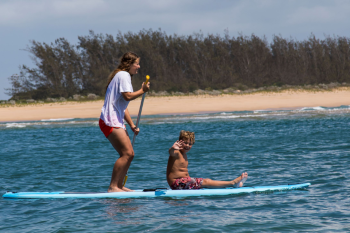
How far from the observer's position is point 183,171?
18.1ft

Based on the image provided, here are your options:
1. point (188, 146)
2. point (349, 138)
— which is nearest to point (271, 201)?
point (188, 146)

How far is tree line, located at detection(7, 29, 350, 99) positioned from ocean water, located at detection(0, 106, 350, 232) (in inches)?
723

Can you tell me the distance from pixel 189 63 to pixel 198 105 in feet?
39.8

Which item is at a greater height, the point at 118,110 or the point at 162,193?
the point at 118,110

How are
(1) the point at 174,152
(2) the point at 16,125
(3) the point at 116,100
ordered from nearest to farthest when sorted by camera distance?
(3) the point at 116,100 < (1) the point at 174,152 < (2) the point at 16,125

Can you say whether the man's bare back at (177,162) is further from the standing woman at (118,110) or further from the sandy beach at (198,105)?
the sandy beach at (198,105)

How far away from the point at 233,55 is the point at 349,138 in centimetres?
2676

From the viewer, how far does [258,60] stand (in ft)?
118

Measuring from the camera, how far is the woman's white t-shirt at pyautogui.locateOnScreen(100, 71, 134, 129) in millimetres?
4902

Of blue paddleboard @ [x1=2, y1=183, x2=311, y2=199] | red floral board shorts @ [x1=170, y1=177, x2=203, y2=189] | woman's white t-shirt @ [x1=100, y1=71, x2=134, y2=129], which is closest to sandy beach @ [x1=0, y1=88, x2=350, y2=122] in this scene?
blue paddleboard @ [x1=2, y1=183, x2=311, y2=199]

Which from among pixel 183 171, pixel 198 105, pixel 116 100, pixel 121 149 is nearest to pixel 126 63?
pixel 116 100

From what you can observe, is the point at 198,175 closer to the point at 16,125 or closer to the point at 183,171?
the point at 183,171

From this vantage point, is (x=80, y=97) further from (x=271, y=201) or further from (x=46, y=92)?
(x=271, y=201)

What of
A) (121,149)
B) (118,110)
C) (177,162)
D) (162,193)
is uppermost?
(118,110)
